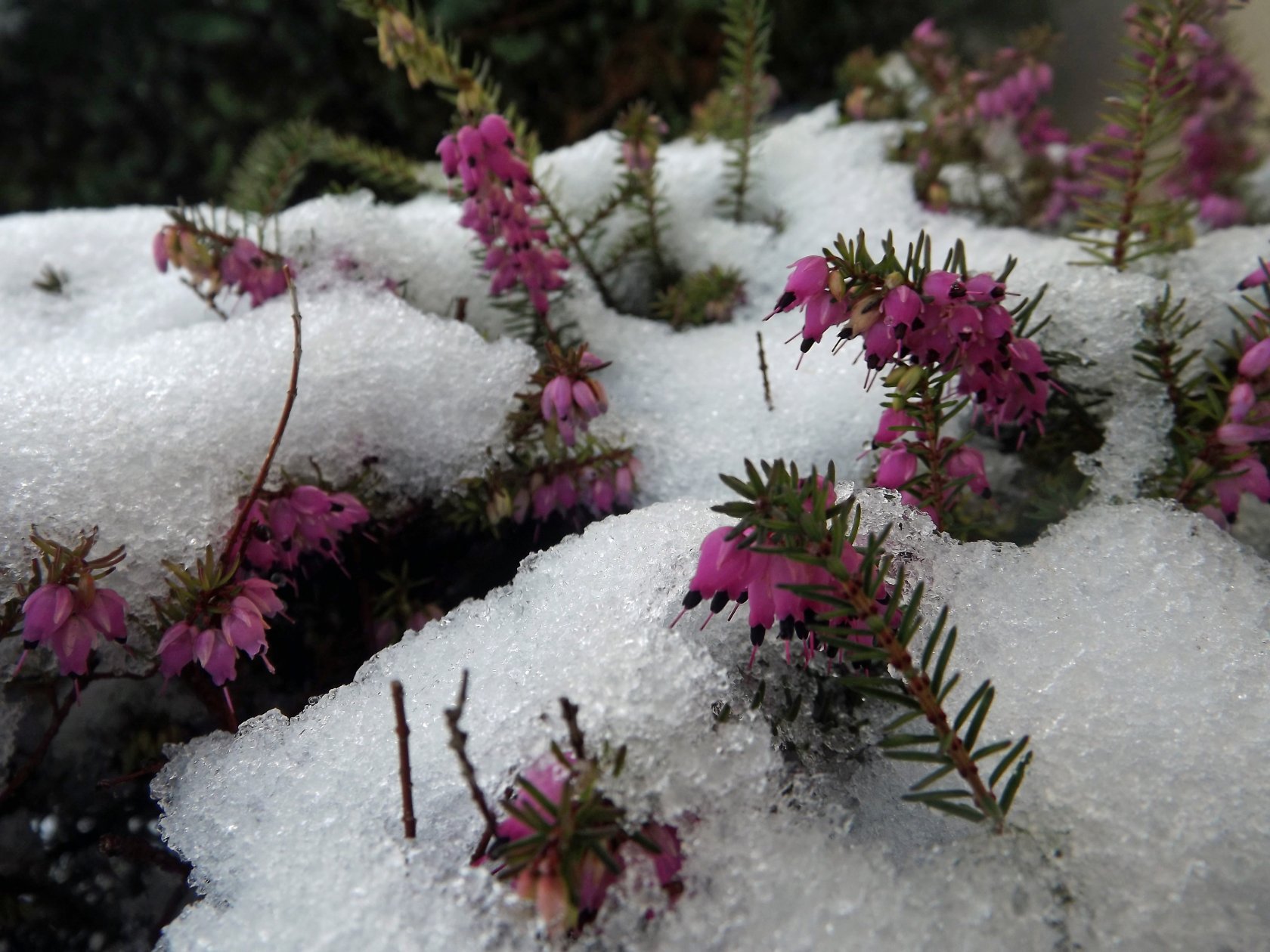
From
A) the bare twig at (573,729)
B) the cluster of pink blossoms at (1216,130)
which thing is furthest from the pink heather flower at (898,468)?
the cluster of pink blossoms at (1216,130)

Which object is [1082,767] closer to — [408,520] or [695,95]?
[408,520]

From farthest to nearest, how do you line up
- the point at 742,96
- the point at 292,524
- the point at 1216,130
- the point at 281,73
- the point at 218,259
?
1. the point at 281,73
2. the point at 1216,130
3. the point at 742,96
4. the point at 218,259
5. the point at 292,524

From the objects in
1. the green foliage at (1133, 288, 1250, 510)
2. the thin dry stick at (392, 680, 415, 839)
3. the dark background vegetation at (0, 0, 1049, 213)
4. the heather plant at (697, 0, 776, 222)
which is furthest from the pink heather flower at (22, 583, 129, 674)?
the dark background vegetation at (0, 0, 1049, 213)

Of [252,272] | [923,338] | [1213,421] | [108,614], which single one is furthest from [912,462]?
[252,272]

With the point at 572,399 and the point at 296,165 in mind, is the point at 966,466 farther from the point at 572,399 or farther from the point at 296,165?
the point at 296,165

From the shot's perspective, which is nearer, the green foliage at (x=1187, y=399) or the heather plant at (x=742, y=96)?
the green foliage at (x=1187, y=399)

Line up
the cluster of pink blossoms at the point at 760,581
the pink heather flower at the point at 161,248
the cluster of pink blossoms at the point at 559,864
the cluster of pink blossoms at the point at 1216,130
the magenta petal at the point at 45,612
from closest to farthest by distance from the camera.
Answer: the cluster of pink blossoms at the point at 559,864, the cluster of pink blossoms at the point at 760,581, the magenta petal at the point at 45,612, the pink heather flower at the point at 161,248, the cluster of pink blossoms at the point at 1216,130

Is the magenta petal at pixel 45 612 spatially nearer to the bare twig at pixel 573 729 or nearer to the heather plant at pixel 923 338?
the bare twig at pixel 573 729
